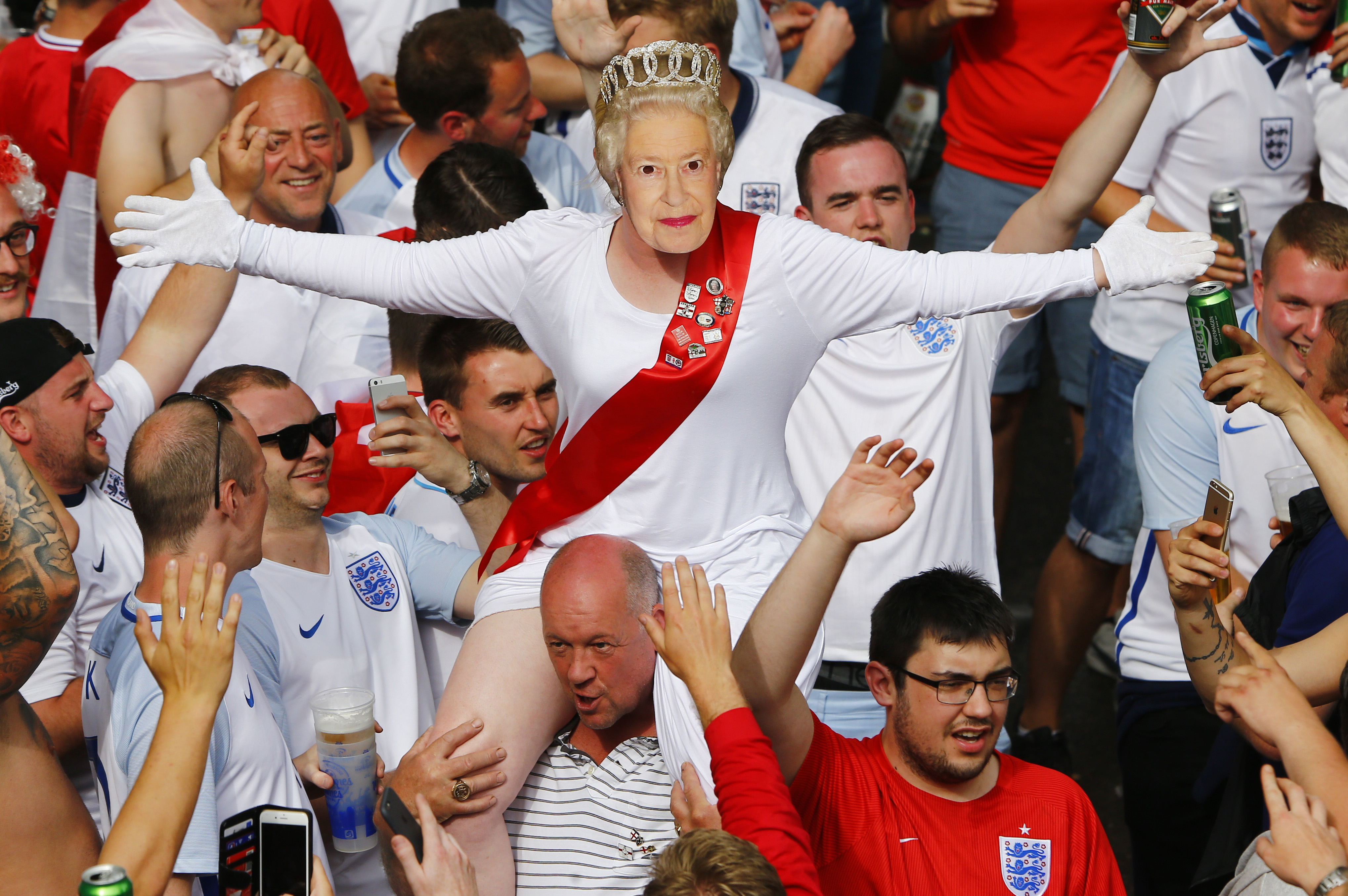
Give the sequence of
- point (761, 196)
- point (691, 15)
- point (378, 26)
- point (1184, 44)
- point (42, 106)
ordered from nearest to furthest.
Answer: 1. point (1184, 44)
2. point (691, 15)
3. point (761, 196)
4. point (42, 106)
5. point (378, 26)

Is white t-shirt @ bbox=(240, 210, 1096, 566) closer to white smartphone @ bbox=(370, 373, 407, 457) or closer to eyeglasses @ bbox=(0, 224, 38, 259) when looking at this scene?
white smartphone @ bbox=(370, 373, 407, 457)

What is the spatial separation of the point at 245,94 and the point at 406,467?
68.0 inches

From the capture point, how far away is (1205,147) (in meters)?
5.59

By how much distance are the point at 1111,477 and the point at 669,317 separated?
2.87m

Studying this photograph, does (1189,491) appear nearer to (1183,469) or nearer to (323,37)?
(1183,469)

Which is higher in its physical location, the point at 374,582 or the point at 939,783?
the point at 374,582

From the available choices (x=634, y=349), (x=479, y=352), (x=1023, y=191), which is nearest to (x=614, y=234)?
(x=634, y=349)

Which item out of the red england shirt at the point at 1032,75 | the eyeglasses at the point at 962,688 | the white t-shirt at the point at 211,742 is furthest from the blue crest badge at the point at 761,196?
the white t-shirt at the point at 211,742

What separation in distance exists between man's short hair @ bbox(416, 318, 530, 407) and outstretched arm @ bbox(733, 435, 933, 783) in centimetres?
153

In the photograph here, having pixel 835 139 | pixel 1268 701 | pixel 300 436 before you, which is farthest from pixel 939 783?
pixel 835 139

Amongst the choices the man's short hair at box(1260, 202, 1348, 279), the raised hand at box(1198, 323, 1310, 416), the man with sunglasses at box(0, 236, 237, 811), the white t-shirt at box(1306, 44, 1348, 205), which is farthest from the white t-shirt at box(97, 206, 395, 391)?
the white t-shirt at box(1306, 44, 1348, 205)

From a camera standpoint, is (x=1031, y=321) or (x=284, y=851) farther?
(x=1031, y=321)

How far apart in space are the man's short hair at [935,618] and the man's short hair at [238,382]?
1803 mm

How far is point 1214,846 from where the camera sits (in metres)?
3.93
